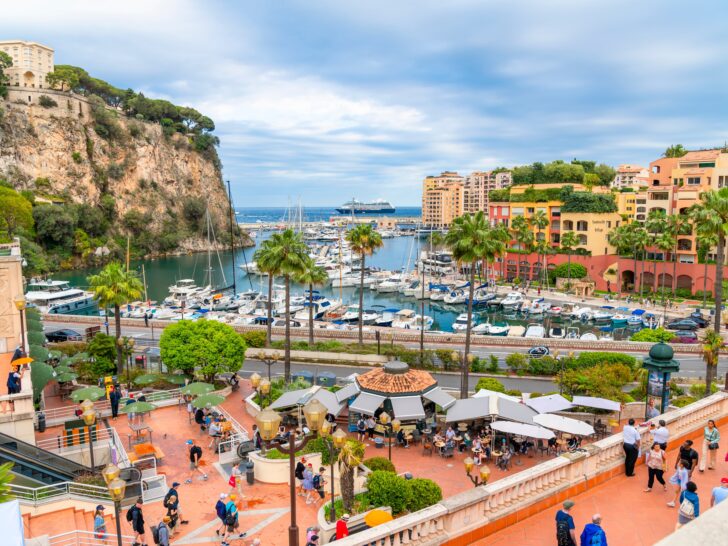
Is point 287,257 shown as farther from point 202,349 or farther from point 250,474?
point 250,474

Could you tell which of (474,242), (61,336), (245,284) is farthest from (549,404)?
(245,284)

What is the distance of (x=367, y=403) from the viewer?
21703 mm

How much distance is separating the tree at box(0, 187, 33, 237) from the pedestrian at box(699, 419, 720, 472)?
75.6 metres

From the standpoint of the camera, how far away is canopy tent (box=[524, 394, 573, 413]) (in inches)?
883

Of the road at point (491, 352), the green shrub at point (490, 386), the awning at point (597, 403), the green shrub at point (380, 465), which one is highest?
the awning at point (597, 403)

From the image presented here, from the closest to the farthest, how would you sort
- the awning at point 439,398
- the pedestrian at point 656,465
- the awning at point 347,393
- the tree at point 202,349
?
the pedestrian at point 656,465, the awning at point 439,398, the awning at point 347,393, the tree at point 202,349

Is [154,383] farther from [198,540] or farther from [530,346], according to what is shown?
[530,346]

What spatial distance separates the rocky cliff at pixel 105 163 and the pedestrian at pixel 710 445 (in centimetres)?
11092

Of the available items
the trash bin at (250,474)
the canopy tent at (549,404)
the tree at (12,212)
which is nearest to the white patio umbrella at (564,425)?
the canopy tent at (549,404)

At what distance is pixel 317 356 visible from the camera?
3928cm

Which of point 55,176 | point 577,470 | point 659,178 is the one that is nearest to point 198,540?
point 577,470

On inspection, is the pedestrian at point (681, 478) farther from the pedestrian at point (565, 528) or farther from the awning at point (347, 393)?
the awning at point (347, 393)

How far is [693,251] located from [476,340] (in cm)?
4330

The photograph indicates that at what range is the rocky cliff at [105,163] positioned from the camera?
337 ft
